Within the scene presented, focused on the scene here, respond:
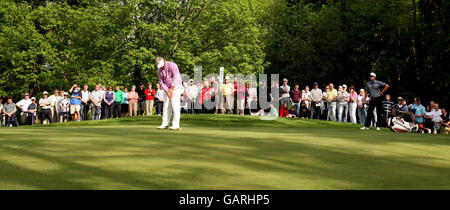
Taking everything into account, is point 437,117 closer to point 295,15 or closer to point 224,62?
point 224,62

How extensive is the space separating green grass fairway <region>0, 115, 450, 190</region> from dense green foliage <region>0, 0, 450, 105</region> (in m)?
27.4

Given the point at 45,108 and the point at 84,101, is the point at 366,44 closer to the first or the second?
the point at 84,101

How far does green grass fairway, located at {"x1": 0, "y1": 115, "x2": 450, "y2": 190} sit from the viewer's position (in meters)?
7.30

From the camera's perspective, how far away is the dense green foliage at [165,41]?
4159 cm

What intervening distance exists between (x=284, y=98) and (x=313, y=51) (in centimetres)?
2619

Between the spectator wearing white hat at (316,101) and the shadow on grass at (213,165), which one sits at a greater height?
the spectator wearing white hat at (316,101)

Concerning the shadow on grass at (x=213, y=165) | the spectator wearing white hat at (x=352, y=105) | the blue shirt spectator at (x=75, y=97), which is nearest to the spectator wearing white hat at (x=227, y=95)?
the spectator wearing white hat at (x=352, y=105)

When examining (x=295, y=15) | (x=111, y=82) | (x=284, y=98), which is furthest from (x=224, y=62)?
(x=284, y=98)

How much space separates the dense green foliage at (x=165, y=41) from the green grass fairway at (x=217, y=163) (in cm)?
2738

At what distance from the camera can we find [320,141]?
12977 mm

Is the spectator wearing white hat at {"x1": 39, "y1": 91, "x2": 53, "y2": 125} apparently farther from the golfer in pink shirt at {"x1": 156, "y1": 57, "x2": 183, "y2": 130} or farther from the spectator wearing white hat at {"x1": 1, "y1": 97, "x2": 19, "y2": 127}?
the golfer in pink shirt at {"x1": 156, "y1": 57, "x2": 183, "y2": 130}

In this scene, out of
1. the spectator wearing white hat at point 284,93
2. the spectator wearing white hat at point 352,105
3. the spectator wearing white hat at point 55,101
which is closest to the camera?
the spectator wearing white hat at point 352,105

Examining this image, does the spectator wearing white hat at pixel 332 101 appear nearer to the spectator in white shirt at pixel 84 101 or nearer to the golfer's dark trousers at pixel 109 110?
the golfer's dark trousers at pixel 109 110

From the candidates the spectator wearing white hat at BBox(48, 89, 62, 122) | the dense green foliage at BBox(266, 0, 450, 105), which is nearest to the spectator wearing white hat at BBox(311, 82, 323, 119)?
the dense green foliage at BBox(266, 0, 450, 105)
